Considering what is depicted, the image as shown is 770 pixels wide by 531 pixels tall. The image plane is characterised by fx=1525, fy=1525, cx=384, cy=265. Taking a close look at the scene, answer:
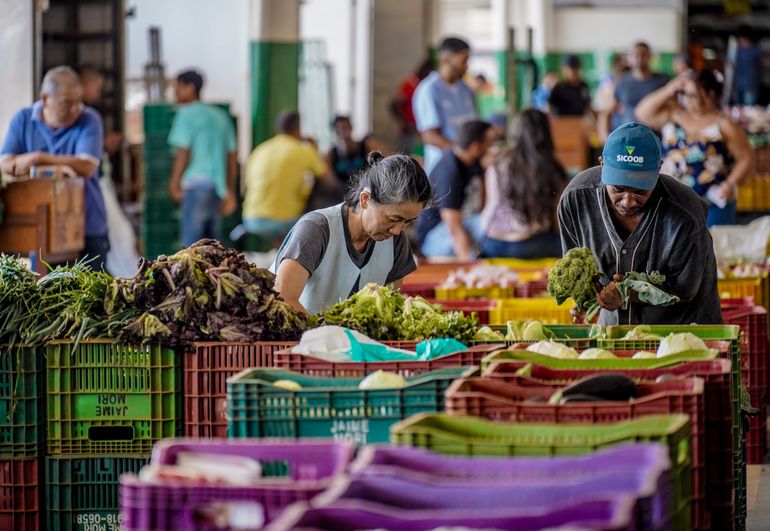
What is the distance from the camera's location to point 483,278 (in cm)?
914

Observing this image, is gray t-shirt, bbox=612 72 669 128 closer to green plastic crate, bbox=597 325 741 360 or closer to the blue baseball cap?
the blue baseball cap

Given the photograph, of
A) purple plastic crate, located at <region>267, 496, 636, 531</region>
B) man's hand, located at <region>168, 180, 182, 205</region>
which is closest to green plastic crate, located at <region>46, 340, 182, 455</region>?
purple plastic crate, located at <region>267, 496, 636, 531</region>

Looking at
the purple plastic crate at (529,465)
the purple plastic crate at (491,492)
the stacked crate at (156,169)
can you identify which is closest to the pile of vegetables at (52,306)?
the purple plastic crate at (529,465)

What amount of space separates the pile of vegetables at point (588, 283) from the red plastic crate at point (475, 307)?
1616 mm

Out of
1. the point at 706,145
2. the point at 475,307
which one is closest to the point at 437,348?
the point at 475,307

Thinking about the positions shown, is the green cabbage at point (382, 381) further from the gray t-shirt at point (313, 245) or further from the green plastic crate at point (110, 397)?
the gray t-shirt at point (313, 245)

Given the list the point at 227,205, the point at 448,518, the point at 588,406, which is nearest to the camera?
the point at 448,518

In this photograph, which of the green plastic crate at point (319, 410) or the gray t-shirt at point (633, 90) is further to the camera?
the gray t-shirt at point (633, 90)

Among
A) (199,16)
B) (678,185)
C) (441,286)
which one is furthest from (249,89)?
(678,185)

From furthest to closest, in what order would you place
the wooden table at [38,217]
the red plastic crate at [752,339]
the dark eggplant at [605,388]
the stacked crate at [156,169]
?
the stacked crate at [156,169]
the wooden table at [38,217]
the red plastic crate at [752,339]
the dark eggplant at [605,388]

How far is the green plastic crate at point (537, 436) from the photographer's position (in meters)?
3.79

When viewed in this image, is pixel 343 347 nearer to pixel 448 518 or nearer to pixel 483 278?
pixel 448 518

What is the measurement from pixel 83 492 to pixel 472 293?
371 cm

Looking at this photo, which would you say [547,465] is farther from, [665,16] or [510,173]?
[665,16]
